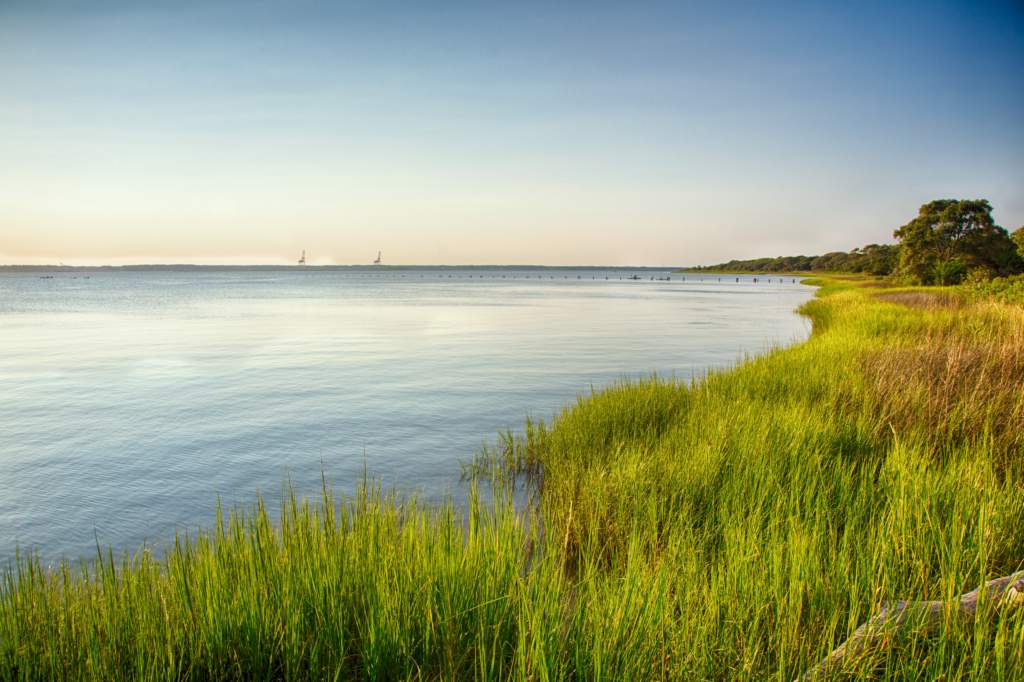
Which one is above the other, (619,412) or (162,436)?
(619,412)

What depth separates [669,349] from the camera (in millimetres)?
23250

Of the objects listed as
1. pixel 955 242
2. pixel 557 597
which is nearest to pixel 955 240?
pixel 955 242

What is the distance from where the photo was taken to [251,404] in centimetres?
1385

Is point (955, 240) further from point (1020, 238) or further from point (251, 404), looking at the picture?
point (251, 404)

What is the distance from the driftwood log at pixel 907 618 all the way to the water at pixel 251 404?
229 inches

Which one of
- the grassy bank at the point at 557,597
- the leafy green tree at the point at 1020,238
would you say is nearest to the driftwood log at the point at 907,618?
the grassy bank at the point at 557,597

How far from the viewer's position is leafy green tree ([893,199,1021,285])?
55438 millimetres

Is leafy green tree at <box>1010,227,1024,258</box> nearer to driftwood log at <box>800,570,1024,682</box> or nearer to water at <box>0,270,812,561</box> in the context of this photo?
water at <box>0,270,812,561</box>

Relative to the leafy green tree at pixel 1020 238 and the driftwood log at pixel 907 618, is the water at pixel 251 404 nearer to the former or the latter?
the driftwood log at pixel 907 618

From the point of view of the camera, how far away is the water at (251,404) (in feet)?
26.9

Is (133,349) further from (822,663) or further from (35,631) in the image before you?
(822,663)

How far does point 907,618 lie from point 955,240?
69.1m

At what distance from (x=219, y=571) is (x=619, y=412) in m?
6.23

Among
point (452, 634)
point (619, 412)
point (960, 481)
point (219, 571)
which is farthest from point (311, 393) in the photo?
point (960, 481)
